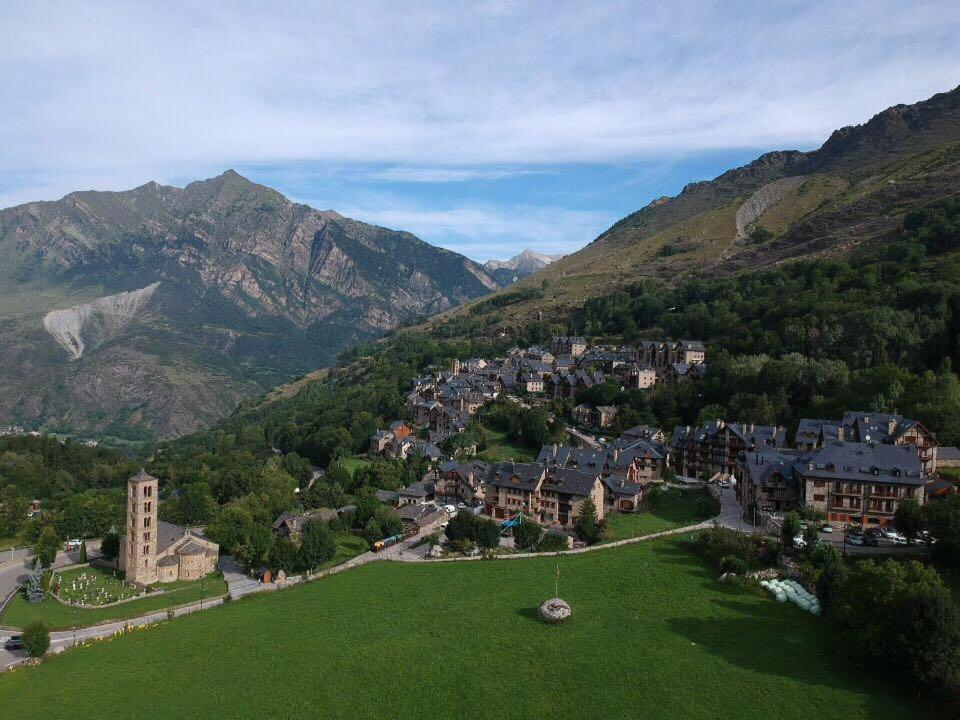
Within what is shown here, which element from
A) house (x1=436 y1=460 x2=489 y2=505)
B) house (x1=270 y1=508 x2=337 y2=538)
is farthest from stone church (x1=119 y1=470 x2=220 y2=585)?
house (x1=436 y1=460 x2=489 y2=505)

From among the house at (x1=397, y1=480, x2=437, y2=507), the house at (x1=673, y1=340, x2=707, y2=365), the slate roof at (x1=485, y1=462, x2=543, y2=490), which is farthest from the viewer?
the house at (x1=673, y1=340, x2=707, y2=365)

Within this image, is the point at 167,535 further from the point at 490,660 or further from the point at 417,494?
the point at 490,660

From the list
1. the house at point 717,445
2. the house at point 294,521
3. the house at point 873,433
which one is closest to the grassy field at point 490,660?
the house at point 294,521

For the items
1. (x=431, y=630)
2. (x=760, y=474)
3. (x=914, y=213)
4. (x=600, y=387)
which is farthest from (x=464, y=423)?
(x=914, y=213)

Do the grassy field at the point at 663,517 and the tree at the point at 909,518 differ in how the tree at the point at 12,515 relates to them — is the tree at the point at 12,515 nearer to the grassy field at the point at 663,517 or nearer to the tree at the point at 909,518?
the grassy field at the point at 663,517

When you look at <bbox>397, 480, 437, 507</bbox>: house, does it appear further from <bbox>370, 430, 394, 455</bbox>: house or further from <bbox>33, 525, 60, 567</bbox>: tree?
<bbox>33, 525, 60, 567</bbox>: tree

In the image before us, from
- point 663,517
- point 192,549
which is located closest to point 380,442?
point 192,549

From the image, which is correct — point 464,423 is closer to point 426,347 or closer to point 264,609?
point 264,609
